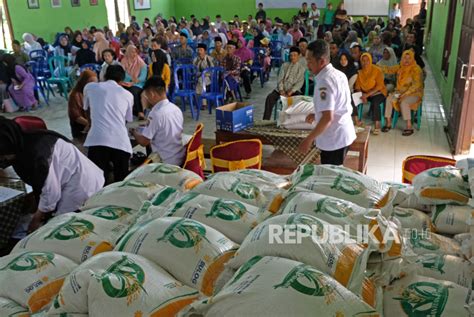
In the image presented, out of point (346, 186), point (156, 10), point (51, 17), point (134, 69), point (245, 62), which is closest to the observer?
point (346, 186)

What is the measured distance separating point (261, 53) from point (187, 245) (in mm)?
7628

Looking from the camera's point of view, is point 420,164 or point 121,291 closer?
point 121,291

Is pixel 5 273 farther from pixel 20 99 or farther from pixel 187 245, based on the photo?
pixel 20 99

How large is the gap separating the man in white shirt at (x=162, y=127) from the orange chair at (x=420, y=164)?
5.40ft

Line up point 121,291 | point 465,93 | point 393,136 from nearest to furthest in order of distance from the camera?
point 121,291
point 465,93
point 393,136

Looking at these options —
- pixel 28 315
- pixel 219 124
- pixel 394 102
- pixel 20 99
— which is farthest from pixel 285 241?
pixel 20 99

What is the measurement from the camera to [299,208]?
174 centimetres

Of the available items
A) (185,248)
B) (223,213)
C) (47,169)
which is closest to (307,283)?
(185,248)

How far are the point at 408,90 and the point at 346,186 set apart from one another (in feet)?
14.5

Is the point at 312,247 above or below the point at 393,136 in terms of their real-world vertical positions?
above

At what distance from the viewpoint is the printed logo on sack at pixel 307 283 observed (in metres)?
1.27

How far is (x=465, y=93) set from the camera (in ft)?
15.7

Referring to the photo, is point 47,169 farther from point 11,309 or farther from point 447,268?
point 447,268

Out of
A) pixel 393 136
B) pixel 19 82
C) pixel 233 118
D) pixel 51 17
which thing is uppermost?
pixel 51 17
